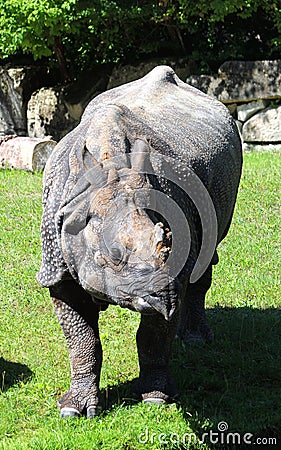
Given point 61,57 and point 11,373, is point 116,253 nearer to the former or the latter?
point 11,373

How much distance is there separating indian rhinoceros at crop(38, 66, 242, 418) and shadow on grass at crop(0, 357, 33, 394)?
767 millimetres

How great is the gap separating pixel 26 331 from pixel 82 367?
1992 mm

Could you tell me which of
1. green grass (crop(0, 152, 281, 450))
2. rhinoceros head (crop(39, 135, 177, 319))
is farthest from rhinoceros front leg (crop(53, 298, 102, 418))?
rhinoceros head (crop(39, 135, 177, 319))

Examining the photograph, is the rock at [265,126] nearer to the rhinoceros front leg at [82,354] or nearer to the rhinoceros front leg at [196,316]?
the rhinoceros front leg at [196,316]

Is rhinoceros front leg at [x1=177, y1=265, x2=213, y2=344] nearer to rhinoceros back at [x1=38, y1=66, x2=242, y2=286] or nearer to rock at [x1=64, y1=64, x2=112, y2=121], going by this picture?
rhinoceros back at [x1=38, y1=66, x2=242, y2=286]

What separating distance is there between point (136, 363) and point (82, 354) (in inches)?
49.5

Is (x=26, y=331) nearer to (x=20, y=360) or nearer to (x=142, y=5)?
(x=20, y=360)

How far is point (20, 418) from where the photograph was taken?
564cm

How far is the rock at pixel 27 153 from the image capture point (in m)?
13.1

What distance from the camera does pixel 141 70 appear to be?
15.2 metres

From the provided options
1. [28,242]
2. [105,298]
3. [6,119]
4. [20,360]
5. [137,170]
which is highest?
[137,170]

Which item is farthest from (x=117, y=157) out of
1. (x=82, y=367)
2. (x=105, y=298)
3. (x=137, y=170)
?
(x=82, y=367)

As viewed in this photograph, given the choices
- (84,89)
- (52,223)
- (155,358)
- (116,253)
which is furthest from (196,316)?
(84,89)

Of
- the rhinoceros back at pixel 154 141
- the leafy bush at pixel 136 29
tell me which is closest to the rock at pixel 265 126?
the leafy bush at pixel 136 29
